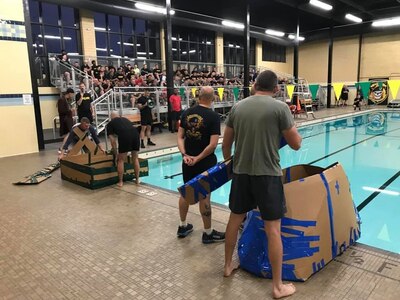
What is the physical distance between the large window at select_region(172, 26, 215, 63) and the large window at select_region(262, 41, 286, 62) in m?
5.32

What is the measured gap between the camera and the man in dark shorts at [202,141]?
2834mm

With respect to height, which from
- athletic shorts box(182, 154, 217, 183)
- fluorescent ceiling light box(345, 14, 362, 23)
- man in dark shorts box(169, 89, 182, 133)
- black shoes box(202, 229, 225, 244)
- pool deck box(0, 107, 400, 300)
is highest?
fluorescent ceiling light box(345, 14, 362, 23)

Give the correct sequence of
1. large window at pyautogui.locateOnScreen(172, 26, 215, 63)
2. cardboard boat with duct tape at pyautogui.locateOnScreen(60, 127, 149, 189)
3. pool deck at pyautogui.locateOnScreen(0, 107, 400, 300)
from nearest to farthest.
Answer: pool deck at pyautogui.locateOnScreen(0, 107, 400, 300), cardboard boat with duct tape at pyautogui.locateOnScreen(60, 127, 149, 189), large window at pyautogui.locateOnScreen(172, 26, 215, 63)

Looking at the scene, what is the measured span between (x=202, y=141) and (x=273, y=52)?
22.7 m

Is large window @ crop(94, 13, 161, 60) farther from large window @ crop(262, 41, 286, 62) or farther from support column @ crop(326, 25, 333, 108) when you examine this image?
support column @ crop(326, 25, 333, 108)

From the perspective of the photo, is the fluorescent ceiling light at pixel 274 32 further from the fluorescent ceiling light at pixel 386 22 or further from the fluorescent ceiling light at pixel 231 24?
the fluorescent ceiling light at pixel 386 22

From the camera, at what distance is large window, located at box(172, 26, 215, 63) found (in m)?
17.6

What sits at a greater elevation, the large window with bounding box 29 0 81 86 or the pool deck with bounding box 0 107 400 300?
the large window with bounding box 29 0 81 86

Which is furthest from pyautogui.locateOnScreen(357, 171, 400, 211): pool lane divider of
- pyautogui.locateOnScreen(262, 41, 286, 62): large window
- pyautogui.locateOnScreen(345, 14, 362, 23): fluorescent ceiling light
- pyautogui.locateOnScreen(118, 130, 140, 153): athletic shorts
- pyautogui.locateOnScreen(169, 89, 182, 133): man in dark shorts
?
pyautogui.locateOnScreen(262, 41, 286, 62): large window

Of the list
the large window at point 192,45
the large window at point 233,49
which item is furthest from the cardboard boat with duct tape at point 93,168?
the large window at point 233,49

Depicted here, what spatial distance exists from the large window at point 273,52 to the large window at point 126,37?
9.42 meters

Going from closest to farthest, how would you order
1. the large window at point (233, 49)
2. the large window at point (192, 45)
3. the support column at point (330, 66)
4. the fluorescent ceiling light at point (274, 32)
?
1. the large window at point (192, 45)
2. the support column at point (330, 66)
3. the large window at point (233, 49)
4. the fluorescent ceiling light at point (274, 32)

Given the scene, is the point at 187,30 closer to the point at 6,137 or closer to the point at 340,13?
the point at 340,13

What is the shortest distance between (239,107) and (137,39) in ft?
48.5
